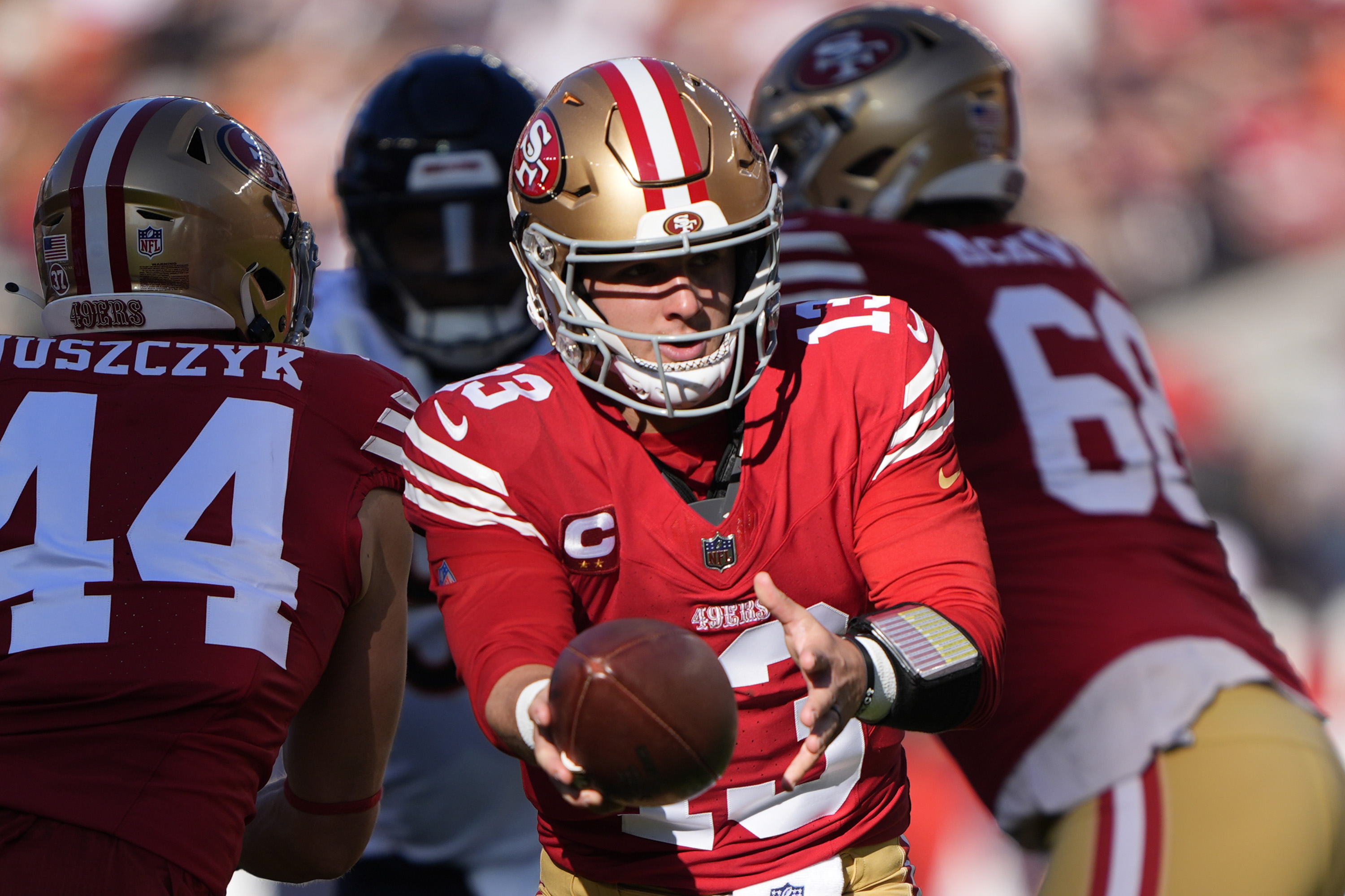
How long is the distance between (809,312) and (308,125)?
17.0 feet

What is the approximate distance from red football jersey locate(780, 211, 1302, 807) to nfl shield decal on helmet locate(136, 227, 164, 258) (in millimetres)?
1395

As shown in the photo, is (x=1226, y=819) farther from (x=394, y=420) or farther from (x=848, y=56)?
(x=848, y=56)

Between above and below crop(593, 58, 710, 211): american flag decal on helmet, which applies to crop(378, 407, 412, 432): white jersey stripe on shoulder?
below

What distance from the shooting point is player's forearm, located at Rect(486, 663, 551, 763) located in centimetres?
166

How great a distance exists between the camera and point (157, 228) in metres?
2.31

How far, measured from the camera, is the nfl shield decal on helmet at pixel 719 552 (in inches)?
75.8

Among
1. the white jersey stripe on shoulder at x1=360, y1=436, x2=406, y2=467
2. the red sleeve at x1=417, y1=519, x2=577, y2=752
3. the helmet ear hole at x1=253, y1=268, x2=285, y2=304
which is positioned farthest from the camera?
the helmet ear hole at x1=253, y1=268, x2=285, y2=304

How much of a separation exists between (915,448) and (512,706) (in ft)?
2.43

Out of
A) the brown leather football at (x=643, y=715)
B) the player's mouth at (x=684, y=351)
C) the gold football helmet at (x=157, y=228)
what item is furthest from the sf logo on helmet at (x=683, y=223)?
the gold football helmet at (x=157, y=228)

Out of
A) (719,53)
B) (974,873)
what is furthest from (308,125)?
(974,873)

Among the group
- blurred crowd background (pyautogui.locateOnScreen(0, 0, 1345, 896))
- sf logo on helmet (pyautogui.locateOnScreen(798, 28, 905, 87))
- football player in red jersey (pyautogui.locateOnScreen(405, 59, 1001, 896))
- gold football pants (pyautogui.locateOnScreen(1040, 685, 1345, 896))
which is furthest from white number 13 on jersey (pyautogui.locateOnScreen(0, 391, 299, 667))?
blurred crowd background (pyautogui.locateOnScreen(0, 0, 1345, 896))

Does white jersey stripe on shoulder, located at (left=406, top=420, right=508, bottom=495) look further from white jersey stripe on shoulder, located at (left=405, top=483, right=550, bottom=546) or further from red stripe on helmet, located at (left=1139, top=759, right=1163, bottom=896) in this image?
red stripe on helmet, located at (left=1139, top=759, right=1163, bottom=896)

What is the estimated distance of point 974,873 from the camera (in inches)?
180

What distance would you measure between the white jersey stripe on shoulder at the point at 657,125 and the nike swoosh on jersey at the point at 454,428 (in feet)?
1.47
